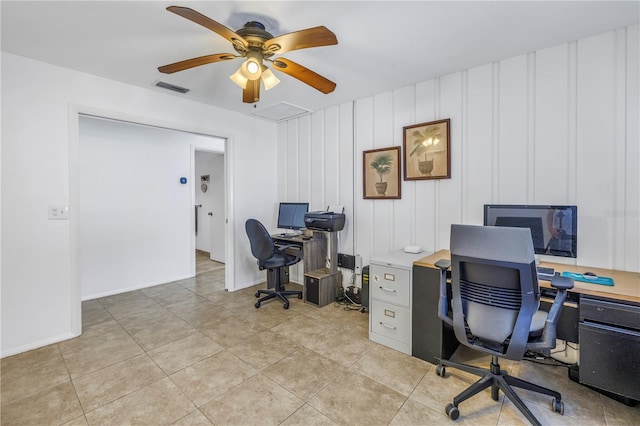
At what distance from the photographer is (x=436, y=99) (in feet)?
9.39

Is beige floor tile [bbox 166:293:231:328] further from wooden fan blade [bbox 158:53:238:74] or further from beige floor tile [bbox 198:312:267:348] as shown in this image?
wooden fan blade [bbox 158:53:238:74]

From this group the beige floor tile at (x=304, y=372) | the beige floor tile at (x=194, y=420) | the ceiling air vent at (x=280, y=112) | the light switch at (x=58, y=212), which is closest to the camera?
the beige floor tile at (x=194, y=420)

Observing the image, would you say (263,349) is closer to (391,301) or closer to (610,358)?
(391,301)

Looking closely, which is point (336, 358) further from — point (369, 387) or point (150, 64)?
point (150, 64)

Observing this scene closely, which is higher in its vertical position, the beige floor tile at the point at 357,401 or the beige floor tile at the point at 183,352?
the beige floor tile at the point at 183,352

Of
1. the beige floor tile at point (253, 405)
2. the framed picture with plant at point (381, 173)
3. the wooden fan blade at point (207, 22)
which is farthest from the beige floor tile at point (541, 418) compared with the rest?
the wooden fan blade at point (207, 22)

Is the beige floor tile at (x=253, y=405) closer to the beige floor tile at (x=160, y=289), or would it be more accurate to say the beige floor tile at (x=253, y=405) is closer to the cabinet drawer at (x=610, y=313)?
the cabinet drawer at (x=610, y=313)

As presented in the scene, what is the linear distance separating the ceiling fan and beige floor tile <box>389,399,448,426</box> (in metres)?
2.29

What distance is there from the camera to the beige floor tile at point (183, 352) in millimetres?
2194

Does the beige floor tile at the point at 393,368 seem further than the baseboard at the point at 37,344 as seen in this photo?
No

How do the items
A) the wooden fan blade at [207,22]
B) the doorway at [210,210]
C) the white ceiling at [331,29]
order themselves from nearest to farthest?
1. the wooden fan blade at [207,22]
2. the white ceiling at [331,29]
3. the doorway at [210,210]

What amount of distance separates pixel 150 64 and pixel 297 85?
1392mm

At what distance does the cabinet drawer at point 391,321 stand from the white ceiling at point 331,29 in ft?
7.16

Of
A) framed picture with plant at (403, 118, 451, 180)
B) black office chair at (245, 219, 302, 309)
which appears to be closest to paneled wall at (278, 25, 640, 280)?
framed picture with plant at (403, 118, 451, 180)
